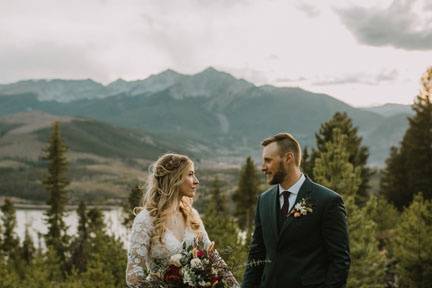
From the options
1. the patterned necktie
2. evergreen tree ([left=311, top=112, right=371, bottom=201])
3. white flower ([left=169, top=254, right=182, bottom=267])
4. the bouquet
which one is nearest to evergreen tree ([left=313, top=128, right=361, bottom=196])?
evergreen tree ([left=311, top=112, right=371, bottom=201])

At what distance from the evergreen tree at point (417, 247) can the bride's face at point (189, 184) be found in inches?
1057

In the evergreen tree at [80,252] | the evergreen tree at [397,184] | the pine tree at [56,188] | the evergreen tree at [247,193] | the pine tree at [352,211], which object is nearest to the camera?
the pine tree at [352,211]

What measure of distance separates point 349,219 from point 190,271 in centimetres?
2528

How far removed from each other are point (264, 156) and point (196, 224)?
1.32 meters

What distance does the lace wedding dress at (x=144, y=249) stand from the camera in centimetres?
617

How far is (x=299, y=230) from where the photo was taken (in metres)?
6.12

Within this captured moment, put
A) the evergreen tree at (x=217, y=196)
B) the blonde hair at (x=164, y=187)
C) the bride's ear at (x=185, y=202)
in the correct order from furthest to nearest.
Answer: the evergreen tree at (x=217, y=196)
the bride's ear at (x=185, y=202)
the blonde hair at (x=164, y=187)

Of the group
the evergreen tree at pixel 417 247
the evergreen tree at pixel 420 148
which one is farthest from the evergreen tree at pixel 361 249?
the evergreen tree at pixel 420 148

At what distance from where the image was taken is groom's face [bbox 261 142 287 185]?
6.16 m

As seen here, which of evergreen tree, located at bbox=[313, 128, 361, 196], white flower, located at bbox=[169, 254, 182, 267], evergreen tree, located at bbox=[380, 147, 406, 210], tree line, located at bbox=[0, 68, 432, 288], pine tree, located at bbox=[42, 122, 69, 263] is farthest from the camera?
evergreen tree, located at bbox=[380, 147, 406, 210]

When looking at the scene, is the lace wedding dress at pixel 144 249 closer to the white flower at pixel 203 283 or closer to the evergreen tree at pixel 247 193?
the white flower at pixel 203 283

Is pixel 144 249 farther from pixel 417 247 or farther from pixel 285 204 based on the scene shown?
pixel 417 247

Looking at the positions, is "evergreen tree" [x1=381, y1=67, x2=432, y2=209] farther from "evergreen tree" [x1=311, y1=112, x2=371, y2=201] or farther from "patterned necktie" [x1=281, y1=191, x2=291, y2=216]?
"patterned necktie" [x1=281, y1=191, x2=291, y2=216]

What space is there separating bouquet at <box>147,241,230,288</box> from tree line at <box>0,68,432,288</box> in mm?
269
